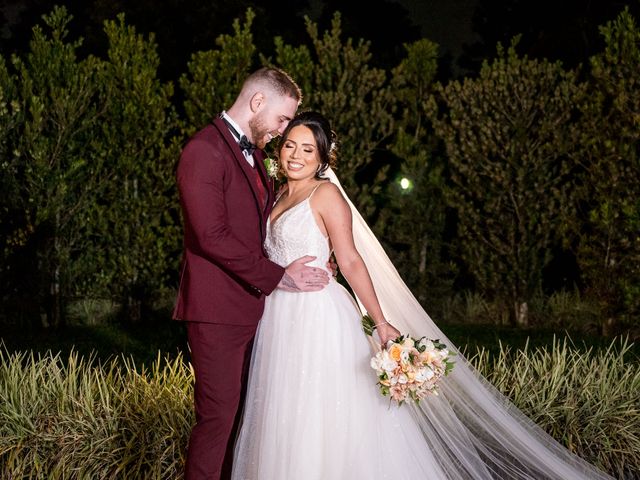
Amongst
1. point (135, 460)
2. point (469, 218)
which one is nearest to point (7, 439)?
point (135, 460)

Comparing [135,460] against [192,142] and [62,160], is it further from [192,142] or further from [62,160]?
[62,160]

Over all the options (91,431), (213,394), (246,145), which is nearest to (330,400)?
(213,394)

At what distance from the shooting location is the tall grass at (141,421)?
4906mm

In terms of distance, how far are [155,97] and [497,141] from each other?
4.33 metres

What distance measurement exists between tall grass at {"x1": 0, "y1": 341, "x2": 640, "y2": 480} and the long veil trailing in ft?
1.98

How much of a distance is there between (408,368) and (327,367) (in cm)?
48

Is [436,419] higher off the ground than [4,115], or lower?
lower

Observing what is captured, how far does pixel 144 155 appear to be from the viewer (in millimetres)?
10469

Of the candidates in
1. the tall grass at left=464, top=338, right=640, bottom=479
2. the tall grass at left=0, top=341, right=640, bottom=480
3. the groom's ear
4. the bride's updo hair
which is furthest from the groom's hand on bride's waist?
the tall grass at left=464, top=338, right=640, bottom=479

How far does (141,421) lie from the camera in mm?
5070

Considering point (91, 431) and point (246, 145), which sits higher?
point (246, 145)

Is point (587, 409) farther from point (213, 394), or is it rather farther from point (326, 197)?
point (213, 394)

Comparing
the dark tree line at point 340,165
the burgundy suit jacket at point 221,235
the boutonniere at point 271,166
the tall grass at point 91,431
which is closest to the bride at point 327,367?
the boutonniere at point 271,166

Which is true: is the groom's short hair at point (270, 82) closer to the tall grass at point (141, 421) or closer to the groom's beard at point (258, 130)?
the groom's beard at point (258, 130)
